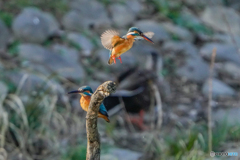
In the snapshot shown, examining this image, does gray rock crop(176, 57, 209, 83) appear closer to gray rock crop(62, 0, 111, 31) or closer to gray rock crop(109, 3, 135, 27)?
gray rock crop(109, 3, 135, 27)

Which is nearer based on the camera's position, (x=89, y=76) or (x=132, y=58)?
(x=89, y=76)

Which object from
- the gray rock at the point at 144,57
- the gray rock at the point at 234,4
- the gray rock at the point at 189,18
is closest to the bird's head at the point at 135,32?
the gray rock at the point at 144,57

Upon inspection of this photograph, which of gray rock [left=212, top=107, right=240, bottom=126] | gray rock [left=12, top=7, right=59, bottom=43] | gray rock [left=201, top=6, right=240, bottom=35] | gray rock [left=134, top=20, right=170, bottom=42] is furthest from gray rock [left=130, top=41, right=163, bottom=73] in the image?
gray rock [left=201, top=6, right=240, bottom=35]

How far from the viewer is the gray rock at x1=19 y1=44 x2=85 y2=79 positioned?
542 cm

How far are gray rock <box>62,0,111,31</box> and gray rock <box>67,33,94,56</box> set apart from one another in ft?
0.84

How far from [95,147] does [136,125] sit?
4047mm

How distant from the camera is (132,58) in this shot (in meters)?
6.23

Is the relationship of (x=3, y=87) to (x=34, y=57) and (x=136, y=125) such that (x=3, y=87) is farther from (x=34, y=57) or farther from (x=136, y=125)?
(x=136, y=125)

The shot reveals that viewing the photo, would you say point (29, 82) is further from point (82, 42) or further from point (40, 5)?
point (40, 5)

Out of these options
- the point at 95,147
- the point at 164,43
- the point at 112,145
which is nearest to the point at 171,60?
the point at 164,43

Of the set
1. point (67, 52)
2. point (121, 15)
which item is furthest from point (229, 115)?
point (121, 15)

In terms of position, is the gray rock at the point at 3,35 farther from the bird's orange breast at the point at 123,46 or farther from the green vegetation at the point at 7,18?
the bird's orange breast at the point at 123,46

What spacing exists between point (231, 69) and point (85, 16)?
315 centimetres

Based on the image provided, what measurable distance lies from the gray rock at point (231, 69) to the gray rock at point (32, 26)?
3547 mm
